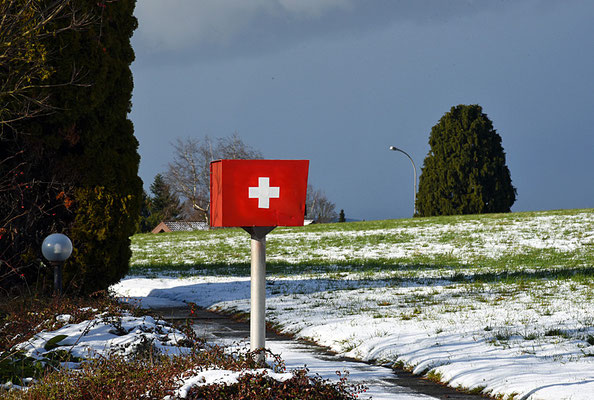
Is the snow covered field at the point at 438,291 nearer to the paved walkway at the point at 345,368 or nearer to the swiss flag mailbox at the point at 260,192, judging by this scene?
the paved walkway at the point at 345,368

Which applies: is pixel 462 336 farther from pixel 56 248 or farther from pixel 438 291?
pixel 56 248

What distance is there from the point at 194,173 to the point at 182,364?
43.9 m

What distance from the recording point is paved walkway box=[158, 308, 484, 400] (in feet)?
19.2

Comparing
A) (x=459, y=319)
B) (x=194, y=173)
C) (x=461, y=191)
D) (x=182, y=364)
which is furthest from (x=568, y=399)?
(x=194, y=173)

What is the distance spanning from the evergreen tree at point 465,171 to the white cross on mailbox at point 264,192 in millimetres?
38721

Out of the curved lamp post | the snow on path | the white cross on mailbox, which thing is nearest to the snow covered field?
the snow on path

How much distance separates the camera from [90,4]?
1119cm

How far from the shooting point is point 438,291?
13016mm

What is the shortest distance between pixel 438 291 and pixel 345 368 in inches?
258

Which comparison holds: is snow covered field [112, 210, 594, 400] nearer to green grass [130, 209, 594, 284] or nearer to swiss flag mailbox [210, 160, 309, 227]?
green grass [130, 209, 594, 284]

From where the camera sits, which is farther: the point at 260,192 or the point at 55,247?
the point at 55,247

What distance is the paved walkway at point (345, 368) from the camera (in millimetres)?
5867

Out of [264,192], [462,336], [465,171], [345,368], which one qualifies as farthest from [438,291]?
[465,171]

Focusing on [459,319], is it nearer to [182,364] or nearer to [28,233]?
[182,364]
